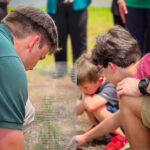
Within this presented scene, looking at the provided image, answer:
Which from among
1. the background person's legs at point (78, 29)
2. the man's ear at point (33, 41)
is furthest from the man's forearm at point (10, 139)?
the background person's legs at point (78, 29)

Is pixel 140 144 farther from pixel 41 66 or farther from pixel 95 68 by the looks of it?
pixel 41 66

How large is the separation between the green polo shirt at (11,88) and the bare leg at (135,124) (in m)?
0.66

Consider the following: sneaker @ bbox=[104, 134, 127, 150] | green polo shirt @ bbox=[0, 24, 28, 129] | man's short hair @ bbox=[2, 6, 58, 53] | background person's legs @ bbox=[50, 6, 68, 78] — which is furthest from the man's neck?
background person's legs @ bbox=[50, 6, 68, 78]

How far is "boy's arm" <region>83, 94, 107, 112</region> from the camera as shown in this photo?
7.83 ft

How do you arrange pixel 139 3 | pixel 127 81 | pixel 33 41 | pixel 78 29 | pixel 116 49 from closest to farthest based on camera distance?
pixel 33 41 → pixel 127 81 → pixel 116 49 → pixel 139 3 → pixel 78 29

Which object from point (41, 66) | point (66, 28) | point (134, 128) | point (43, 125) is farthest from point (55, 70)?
point (134, 128)

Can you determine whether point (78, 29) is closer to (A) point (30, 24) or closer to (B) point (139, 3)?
(B) point (139, 3)

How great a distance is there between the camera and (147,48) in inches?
134

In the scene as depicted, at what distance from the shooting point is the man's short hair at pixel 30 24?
163cm

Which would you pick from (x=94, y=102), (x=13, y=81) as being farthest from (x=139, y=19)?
(x=13, y=81)

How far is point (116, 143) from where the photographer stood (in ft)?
7.45

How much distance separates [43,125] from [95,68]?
0.56 m

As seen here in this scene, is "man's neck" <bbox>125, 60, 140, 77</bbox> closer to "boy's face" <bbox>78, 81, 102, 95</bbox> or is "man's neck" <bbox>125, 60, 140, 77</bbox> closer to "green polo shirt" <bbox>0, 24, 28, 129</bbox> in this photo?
"boy's face" <bbox>78, 81, 102, 95</bbox>

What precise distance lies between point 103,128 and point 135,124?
1.48ft
